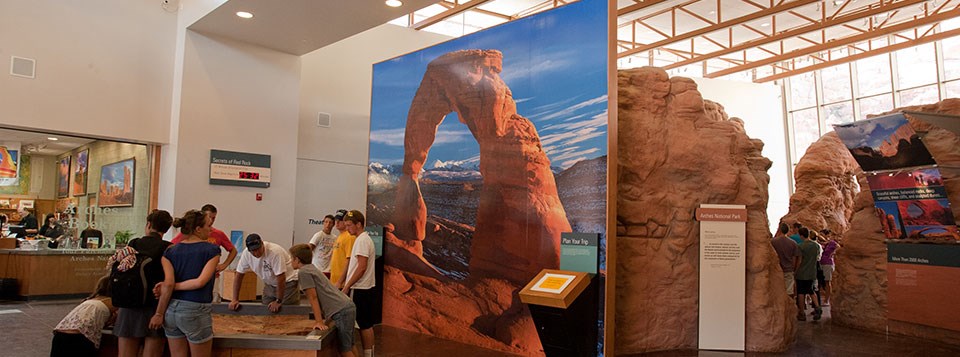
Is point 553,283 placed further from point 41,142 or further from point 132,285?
point 41,142

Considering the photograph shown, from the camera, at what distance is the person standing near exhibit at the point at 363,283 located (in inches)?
229

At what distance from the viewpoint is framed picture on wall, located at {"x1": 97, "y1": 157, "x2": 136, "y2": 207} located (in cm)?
963

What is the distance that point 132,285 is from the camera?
4.23 metres

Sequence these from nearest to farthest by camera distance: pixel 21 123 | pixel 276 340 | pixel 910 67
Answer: pixel 276 340 < pixel 21 123 < pixel 910 67

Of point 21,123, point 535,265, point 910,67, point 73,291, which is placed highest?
point 910,67

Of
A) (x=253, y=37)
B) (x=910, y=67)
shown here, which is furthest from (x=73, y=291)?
(x=910, y=67)

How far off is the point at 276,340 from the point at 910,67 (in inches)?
816

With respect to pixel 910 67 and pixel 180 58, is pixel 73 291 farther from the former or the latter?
pixel 910 67

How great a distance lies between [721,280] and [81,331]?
20.5 feet

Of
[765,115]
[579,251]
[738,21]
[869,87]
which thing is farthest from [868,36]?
[579,251]

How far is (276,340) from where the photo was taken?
4461 millimetres

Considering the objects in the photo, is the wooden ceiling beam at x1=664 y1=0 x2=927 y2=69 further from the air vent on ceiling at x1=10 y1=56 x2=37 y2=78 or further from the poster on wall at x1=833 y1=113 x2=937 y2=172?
the air vent on ceiling at x1=10 y1=56 x2=37 y2=78

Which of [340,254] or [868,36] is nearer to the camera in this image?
[340,254]

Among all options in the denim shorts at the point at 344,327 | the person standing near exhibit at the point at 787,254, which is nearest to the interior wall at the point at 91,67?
the denim shorts at the point at 344,327
